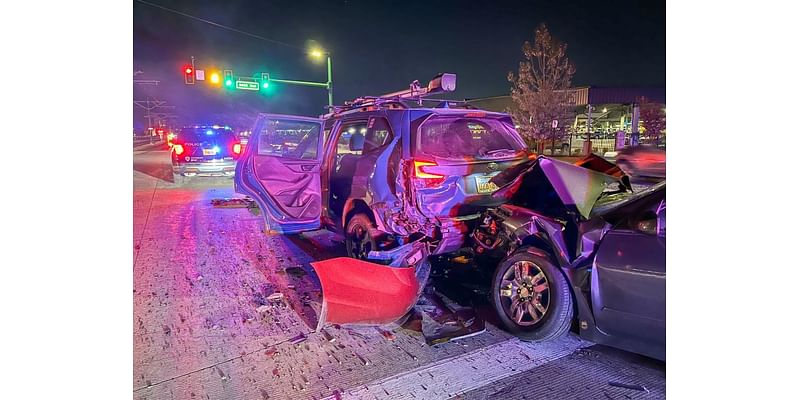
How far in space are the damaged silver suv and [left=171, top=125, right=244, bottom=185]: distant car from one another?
14.6 feet

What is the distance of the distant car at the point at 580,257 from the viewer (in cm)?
277

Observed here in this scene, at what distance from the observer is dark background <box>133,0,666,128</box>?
17.9 ft

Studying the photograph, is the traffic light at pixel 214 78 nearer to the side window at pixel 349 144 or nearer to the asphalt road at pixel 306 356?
the side window at pixel 349 144

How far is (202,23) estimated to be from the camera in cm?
→ 565

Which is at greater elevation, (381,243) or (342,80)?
(342,80)

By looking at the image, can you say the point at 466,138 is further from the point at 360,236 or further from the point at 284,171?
the point at 284,171

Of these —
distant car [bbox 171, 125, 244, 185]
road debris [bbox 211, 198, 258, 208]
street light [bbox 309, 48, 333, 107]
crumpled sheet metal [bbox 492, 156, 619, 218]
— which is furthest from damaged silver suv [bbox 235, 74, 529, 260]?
distant car [bbox 171, 125, 244, 185]

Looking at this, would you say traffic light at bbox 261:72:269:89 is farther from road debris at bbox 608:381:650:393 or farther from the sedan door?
road debris at bbox 608:381:650:393

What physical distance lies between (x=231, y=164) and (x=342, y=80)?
4948 mm

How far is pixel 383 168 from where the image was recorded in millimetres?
4539

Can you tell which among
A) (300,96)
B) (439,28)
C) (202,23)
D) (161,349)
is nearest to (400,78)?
(439,28)

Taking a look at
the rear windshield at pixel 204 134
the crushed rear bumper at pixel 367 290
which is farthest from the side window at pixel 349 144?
the rear windshield at pixel 204 134
